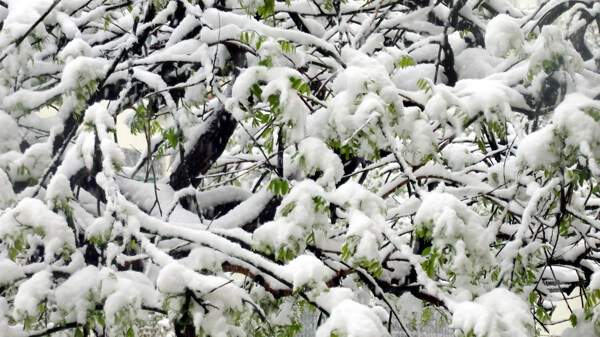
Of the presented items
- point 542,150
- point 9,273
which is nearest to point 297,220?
point 542,150

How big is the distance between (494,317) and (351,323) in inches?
20.3

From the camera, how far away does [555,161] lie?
2680 mm

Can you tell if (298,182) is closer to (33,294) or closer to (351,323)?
(351,323)

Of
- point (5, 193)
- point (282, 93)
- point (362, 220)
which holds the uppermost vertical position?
point (282, 93)

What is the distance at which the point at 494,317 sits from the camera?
227 cm

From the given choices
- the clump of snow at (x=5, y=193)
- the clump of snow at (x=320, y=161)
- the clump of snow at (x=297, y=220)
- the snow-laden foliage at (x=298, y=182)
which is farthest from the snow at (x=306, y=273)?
the clump of snow at (x=5, y=193)

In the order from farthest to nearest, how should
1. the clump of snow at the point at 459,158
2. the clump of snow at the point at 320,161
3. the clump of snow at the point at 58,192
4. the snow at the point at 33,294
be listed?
the clump of snow at the point at 459,158, the clump of snow at the point at 58,192, the clump of snow at the point at 320,161, the snow at the point at 33,294

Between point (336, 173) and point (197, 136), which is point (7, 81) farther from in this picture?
point (336, 173)

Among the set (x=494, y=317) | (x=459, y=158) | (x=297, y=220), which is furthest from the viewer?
(x=459, y=158)

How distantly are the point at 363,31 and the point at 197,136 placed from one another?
4.83 feet

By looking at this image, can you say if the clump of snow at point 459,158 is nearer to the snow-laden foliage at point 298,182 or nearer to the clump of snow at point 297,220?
the snow-laden foliage at point 298,182

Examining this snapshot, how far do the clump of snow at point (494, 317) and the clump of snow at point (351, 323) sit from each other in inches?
12.0

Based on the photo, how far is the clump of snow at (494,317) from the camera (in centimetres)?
223

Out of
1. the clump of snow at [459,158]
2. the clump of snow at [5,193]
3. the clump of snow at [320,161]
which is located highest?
the clump of snow at [459,158]
